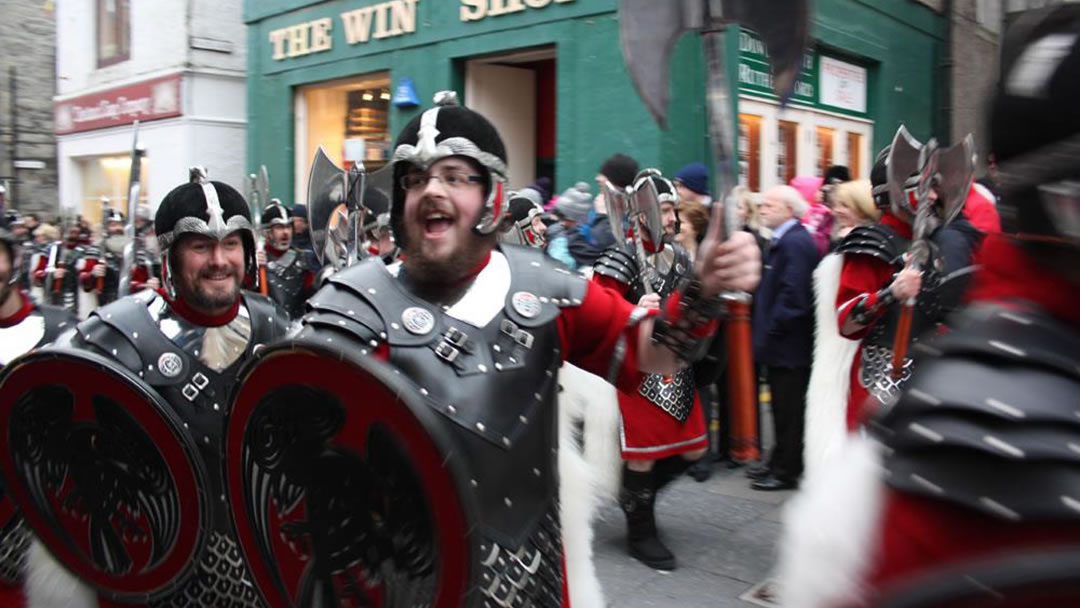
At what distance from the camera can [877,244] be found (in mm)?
3902

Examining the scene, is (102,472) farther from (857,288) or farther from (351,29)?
(351,29)

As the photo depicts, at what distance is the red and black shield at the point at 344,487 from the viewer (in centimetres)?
177

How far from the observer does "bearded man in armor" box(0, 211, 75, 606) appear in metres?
3.06

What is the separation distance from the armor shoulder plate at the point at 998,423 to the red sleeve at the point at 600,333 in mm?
1359

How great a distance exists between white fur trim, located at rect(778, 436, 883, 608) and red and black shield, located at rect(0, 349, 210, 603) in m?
1.82

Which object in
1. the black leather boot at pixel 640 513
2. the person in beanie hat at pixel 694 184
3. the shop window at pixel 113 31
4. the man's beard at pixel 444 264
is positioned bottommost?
the black leather boot at pixel 640 513

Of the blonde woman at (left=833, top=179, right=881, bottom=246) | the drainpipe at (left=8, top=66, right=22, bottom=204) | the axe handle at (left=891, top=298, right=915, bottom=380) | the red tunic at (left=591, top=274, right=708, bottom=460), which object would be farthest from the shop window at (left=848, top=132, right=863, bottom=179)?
the drainpipe at (left=8, top=66, right=22, bottom=204)

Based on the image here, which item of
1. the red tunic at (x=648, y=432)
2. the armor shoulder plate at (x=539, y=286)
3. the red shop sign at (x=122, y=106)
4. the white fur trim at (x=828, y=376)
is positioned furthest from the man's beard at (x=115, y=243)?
the armor shoulder plate at (x=539, y=286)

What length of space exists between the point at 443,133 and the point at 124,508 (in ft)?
4.65

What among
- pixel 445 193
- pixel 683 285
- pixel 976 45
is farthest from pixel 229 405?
pixel 976 45

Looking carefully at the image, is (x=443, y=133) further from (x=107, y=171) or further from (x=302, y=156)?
(x=107, y=171)

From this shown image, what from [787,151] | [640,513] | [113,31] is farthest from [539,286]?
[113,31]

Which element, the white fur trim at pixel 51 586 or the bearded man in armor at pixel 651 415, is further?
the bearded man in armor at pixel 651 415

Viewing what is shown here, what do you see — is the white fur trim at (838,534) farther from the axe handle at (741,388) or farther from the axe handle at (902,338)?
the axe handle at (902,338)
